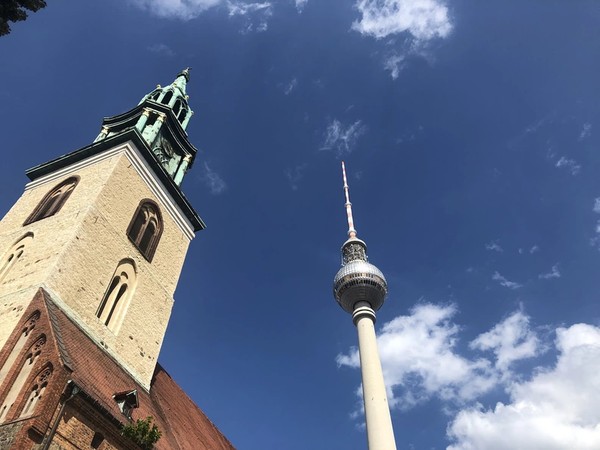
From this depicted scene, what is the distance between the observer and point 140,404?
55.3 ft

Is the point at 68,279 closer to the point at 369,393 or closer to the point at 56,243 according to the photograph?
the point at 56,243

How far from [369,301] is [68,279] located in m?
28.1

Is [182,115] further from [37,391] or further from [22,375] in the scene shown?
[37,391]

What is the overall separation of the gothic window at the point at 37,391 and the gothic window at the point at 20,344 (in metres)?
1.27

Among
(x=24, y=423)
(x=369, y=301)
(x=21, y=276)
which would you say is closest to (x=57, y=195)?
(x=21, y=276)

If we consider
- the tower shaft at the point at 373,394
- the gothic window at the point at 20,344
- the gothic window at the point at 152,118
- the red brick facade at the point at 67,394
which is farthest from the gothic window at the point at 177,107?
the tower shaft at the point at 373,394

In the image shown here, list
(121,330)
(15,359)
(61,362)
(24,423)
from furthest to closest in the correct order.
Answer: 1. (121,330)
2. (15,359)
3. (61,362)
4. (24,423)

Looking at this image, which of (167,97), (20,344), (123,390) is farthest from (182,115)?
(20,344)

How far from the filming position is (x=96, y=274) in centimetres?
1789

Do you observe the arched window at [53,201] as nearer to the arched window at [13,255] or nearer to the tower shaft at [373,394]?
the arched window at [13,255]

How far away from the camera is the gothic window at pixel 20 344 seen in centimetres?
1299

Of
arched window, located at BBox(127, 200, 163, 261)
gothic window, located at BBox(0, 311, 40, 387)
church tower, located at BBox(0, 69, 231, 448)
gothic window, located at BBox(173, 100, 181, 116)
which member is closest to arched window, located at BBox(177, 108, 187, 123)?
gothic window, located at BBox(173, 100, 181, 116)

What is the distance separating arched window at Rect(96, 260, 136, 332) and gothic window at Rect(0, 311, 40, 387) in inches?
138

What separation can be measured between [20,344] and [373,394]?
2264 centimetres
